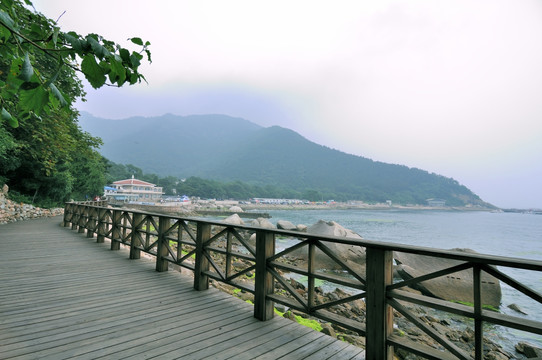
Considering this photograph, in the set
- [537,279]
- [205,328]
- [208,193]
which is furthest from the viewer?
[208,193]

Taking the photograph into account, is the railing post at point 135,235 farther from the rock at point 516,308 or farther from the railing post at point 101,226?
the rock at point 516,308

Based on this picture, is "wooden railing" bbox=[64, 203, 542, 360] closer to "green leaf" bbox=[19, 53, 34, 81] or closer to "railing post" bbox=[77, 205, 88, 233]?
"green leaf" bbox=[19, 53, 34, 81]

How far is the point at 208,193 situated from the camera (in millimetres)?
111500

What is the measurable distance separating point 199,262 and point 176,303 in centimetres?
83

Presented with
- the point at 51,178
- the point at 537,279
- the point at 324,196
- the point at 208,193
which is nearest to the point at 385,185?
the point at 324,196

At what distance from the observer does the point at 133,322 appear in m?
3.61

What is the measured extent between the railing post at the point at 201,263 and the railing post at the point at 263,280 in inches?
54.1

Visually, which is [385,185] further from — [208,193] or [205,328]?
[205,328]

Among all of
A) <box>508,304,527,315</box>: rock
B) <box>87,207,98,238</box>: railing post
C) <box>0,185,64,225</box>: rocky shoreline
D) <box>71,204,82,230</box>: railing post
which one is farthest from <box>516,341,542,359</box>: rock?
<box>0,185,64,225</box>: rocky shoreline

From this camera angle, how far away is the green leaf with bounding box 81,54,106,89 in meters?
1.19

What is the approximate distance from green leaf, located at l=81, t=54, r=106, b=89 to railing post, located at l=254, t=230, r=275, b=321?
305 centimetres

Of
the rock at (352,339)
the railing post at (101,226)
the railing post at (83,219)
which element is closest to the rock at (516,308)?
the rock at (352,339)

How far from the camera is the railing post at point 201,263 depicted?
487 centimetres

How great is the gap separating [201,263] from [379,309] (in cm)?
323
